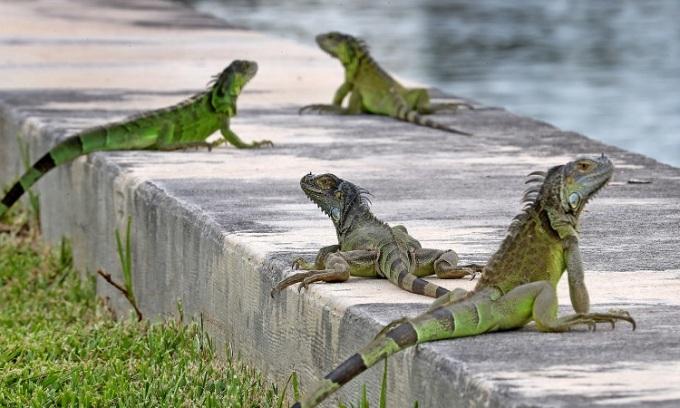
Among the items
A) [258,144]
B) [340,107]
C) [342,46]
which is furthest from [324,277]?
[342,46]

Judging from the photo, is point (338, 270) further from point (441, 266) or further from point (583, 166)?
point (583, 166)

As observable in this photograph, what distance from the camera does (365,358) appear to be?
3.91m

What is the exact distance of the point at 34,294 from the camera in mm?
7191

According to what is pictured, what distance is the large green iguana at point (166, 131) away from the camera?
7539mm

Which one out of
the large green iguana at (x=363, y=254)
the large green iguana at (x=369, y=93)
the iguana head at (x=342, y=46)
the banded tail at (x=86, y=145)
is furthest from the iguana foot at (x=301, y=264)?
the iguana head at (x=342, y=46)

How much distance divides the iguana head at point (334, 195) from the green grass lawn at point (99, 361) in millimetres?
557

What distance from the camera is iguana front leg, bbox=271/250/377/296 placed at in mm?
4852

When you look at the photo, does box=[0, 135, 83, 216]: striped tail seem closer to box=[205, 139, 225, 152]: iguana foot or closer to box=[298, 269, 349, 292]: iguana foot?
box=[205, 139, 225, 152]: iguana foot

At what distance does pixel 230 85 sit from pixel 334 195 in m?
3.00

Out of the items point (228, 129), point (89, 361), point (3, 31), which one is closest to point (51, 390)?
point (89, 361)

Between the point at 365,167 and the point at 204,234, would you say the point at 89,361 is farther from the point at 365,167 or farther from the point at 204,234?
the point at 365,167

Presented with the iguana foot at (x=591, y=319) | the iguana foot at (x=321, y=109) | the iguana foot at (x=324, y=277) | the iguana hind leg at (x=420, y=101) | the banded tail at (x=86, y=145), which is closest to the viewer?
the iguana foot at (x=591, y=319)

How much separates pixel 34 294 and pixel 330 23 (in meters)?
14.5

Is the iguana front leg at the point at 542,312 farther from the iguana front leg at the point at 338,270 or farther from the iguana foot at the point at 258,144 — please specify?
the iguana foot at the point at 258,144
